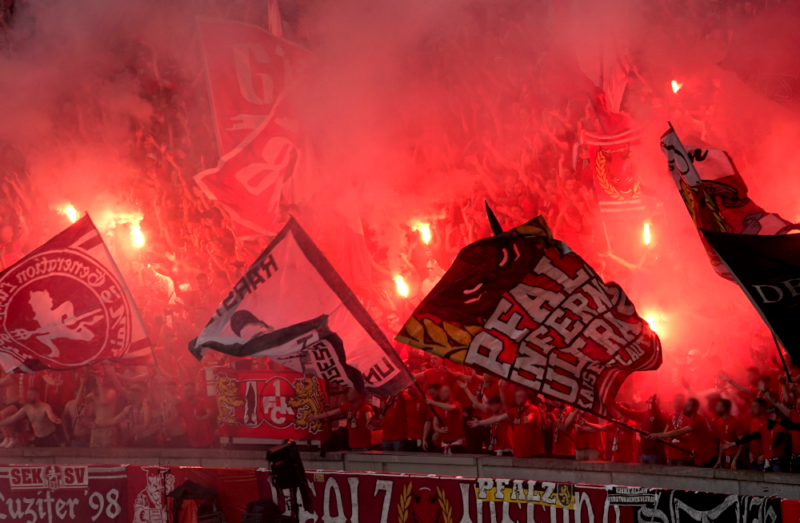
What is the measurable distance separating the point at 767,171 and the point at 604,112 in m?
1.46

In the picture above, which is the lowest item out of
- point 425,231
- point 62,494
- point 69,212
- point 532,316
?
point 62,494

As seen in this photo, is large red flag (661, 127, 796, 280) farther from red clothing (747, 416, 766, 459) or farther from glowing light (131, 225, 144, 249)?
glowing light (131, 225, 144, 249)

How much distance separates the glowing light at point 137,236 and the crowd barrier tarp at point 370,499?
5.16m

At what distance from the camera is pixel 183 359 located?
7.47 m

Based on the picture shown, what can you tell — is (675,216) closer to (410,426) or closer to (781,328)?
(410,426)

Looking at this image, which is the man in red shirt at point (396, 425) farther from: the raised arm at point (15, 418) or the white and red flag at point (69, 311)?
the raised arm at point (15, 418)

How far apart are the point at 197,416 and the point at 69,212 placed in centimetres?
566

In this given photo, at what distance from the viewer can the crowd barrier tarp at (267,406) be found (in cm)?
550

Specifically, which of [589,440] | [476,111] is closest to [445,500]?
[589,440]

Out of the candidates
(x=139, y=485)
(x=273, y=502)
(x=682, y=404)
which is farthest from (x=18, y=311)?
(x=682, y=404)

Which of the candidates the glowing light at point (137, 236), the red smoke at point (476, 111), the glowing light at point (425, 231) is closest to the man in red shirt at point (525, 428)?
the red smoke at point (476, 111)

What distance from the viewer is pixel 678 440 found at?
14.5 feet

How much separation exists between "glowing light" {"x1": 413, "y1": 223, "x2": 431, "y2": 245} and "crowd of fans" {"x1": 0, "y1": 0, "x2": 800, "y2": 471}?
1.7 inches

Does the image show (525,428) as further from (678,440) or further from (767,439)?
(767,439)
